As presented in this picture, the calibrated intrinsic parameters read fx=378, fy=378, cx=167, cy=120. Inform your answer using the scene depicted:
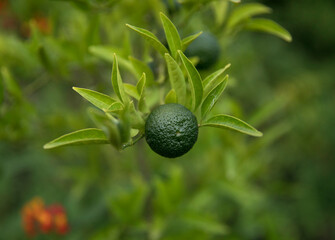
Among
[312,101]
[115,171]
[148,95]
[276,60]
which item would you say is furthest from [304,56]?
[148,95]

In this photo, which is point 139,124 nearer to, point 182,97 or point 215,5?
point 182,97

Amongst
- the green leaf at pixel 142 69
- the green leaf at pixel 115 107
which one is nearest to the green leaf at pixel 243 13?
the green leaf at pixel 142 69

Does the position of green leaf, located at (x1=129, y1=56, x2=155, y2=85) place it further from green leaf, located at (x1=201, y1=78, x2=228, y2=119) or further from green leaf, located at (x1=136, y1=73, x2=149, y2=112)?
green leaf, located at (x1=201, y1=78, x2=228, y2=119)

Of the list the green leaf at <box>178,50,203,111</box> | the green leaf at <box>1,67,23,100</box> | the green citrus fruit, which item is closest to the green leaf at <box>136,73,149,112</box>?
the green leaf at <box>178,50,203,111</box>

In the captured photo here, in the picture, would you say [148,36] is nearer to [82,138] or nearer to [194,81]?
[194,81]

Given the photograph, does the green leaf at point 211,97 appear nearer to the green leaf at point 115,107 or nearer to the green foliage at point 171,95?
the green foliage at point 171,95

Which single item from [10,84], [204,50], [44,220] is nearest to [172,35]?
[204,50]
